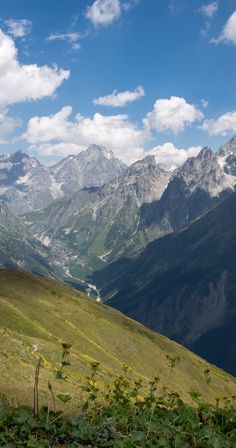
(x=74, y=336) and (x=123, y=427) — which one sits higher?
(x=123, y=427)

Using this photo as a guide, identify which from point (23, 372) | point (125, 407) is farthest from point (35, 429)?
point (23, 372)

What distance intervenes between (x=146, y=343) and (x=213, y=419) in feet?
502

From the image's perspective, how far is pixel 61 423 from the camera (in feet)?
37.5

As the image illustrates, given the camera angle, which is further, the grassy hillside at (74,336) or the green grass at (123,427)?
the grassy hillside at (74,336)

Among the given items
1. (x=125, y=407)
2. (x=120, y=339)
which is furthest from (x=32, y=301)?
(x=125, y=407)

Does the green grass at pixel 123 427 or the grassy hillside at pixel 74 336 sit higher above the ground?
the green grass at pixel 123 427

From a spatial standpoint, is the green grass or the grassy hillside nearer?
the green grass

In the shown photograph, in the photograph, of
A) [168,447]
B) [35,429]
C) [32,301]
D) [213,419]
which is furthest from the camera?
[32,301]

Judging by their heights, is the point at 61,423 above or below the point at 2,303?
above

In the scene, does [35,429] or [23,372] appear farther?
[23,372]

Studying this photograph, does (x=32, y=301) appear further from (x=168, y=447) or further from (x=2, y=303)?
(x=168, y=447)

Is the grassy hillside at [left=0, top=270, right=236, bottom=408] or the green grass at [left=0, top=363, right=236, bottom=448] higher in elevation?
the green grass at [left=0, top=363, right=236, bottom=448]

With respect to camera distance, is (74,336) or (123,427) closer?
(123,427)

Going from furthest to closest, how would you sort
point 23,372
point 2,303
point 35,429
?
point 2,303
point 23,372
point 35,429
